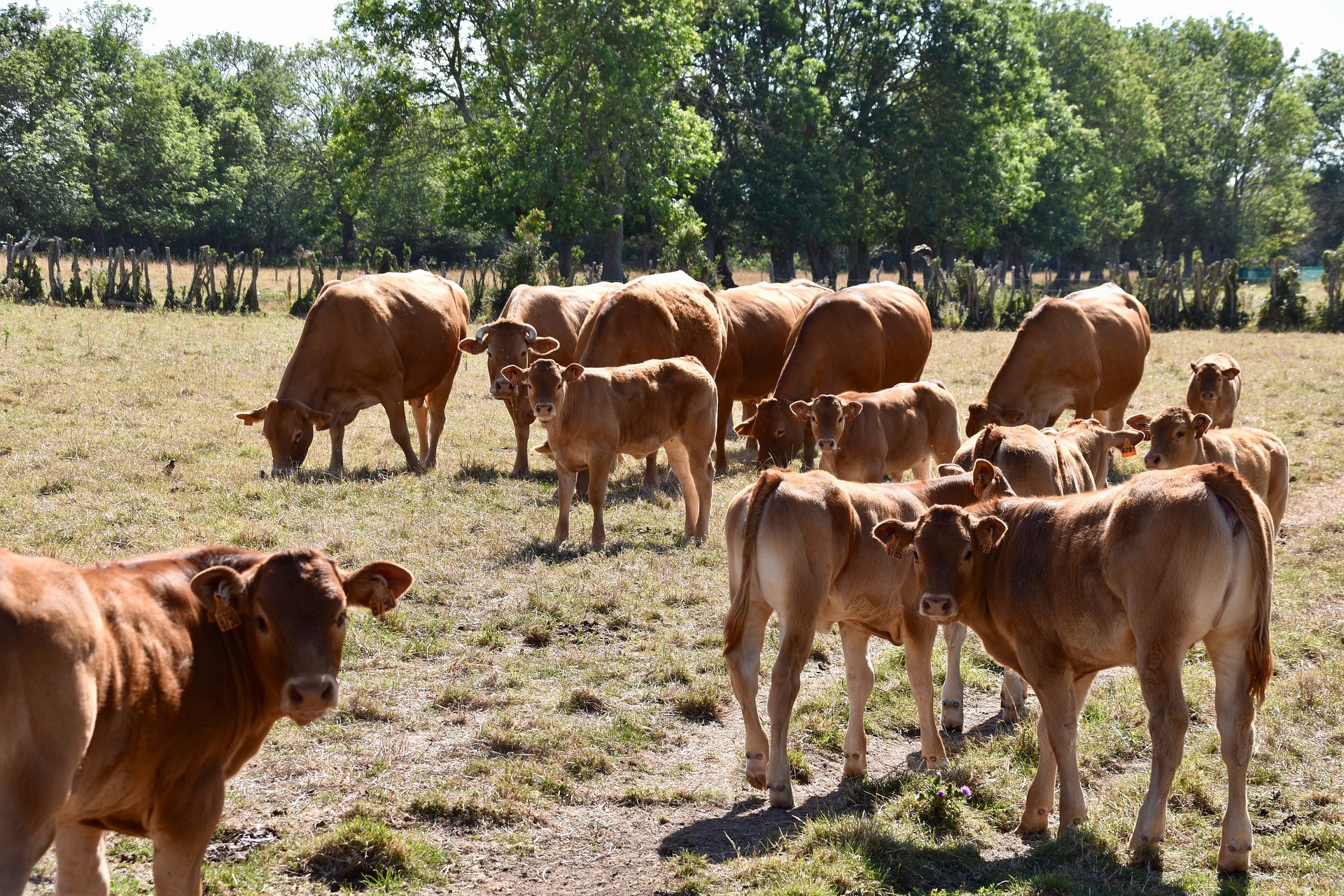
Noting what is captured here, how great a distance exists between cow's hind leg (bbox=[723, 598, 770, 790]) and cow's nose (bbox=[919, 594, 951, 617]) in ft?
3.41

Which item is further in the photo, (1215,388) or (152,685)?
(1215,388)

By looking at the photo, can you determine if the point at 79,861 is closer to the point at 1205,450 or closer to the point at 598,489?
the point at 598,489

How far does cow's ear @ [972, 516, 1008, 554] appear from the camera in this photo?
5.39m

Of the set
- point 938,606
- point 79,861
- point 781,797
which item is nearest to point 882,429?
point 781,797

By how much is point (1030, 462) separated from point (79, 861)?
585 centimetres

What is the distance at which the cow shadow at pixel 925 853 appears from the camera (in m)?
4.91

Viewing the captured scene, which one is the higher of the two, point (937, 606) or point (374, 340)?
point (374, 340)

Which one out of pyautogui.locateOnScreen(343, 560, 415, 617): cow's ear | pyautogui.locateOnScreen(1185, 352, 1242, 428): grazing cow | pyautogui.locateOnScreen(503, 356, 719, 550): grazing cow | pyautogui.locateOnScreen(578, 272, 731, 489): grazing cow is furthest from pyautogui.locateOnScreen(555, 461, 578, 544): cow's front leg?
pyautogui.locateOnScreen(1185, 352, 1242, 428): grazing cow

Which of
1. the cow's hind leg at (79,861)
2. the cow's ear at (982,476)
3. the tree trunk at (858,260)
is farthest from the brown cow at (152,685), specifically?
the tree trunk at (858,260)

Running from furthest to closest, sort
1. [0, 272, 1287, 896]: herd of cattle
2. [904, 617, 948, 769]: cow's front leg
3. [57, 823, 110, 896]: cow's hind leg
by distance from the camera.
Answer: [904, 617, 948, 769]: cow's front leg, [57, 823, 110, 896]: cow's hind leg, [0, 272, 1287, 896]: herd of cattle

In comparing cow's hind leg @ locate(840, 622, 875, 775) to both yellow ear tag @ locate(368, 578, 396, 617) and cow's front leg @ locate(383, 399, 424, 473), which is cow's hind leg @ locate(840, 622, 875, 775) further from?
cow's front leg @ locate(383, 399, 424, 473)

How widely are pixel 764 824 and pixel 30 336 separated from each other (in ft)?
62.1

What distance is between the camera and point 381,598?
15.0 feet

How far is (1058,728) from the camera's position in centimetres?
531
